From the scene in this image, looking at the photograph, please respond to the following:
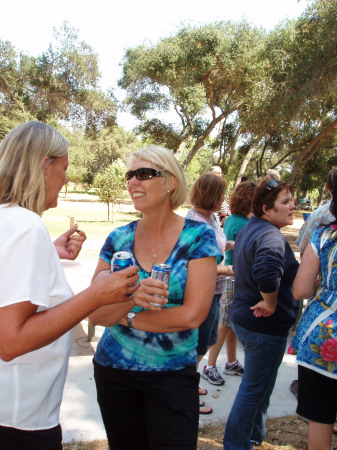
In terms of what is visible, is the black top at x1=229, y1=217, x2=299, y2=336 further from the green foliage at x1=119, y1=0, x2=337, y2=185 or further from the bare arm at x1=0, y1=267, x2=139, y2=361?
the green foliage at x1=119, y1=0, x2=337, y2=185

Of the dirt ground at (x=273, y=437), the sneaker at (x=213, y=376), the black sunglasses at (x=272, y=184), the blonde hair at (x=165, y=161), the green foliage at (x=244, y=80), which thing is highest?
the green foliage at (x=244, y=80)

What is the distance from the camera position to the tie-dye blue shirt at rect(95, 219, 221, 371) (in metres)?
1.84

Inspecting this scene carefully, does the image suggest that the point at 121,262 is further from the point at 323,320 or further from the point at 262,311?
the point at 262,311

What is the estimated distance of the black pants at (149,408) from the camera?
1.78m

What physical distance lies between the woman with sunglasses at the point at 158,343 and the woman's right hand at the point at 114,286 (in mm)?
306

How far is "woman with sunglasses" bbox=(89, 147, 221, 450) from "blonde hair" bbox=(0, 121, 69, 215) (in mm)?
637

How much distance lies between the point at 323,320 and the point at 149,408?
1.03 metres

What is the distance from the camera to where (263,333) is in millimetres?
2557

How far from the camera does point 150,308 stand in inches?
63.0

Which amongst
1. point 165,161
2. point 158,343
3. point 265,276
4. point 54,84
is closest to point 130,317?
point 158,343

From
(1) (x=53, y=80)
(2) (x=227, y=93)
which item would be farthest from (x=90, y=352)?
(1) (x=53, y=80)

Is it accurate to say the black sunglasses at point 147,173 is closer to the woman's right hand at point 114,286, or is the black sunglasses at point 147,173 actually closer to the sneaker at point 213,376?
the woman's right hand at point 114,286

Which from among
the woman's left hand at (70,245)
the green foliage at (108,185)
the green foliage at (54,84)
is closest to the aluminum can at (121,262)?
the woman's left hand at (70,245)

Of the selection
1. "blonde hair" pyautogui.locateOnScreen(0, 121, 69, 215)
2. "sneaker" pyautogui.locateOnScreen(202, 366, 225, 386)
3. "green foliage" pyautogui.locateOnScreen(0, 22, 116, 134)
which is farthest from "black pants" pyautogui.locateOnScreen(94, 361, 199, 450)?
"green foliage" pyautogui.locateOnScreen(0, 22, 116, 134)
